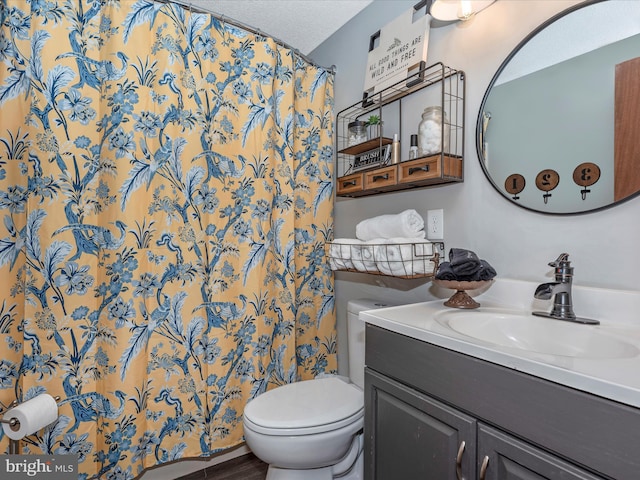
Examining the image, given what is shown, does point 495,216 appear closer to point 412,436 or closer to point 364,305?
point 364,305

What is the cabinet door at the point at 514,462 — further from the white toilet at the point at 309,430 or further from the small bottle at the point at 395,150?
the small bottle at the point at 395,150

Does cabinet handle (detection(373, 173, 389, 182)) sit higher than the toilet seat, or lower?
higher

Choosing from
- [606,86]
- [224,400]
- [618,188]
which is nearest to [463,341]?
[618,188]

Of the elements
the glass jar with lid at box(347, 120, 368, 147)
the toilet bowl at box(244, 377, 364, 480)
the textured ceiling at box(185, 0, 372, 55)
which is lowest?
the toilet bowl at box(244, 377, 364, 480)

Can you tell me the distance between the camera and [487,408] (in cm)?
75

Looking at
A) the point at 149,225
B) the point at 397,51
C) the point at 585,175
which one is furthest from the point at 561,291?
the point at 149,225

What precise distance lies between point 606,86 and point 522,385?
0.88 metres

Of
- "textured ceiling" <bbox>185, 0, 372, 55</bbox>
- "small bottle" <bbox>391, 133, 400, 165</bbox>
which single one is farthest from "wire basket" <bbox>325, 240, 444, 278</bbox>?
"textured ceiling" <bbox>185, 0, 372, 55</bbox>

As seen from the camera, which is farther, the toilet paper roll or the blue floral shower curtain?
the blue floral shower curtain

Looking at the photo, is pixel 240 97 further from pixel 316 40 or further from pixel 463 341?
pixel 463 341

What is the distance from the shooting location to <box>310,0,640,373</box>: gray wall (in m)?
0.98

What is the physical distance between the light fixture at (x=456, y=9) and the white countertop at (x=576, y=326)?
0.98 m

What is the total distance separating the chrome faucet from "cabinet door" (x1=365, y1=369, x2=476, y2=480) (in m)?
0.42

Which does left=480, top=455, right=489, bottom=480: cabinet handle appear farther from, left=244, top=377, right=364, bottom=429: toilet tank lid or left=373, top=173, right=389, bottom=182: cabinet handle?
left=373, top=173, right=389, bottom=182: cabinet handle
